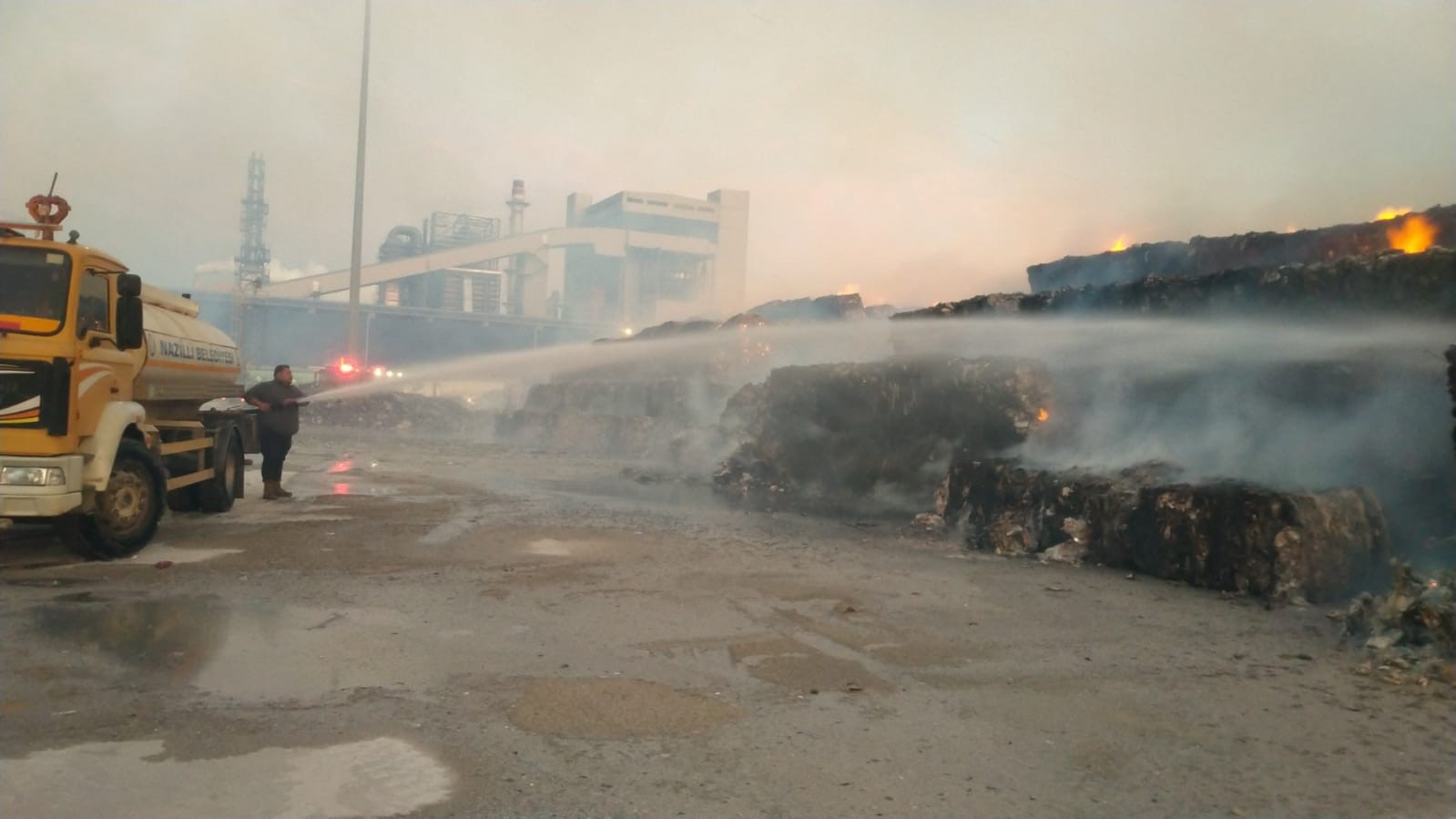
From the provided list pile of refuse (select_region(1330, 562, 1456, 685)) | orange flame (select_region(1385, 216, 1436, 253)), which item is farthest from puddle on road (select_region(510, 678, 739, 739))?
orange flame (select_region(1385, 216, 1436, 253))

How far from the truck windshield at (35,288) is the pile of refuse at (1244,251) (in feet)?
35.8

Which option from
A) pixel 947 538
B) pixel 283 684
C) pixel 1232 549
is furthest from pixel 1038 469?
pixel 283 684

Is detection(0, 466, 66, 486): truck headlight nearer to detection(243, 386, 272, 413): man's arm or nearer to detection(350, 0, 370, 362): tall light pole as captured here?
detection(243, 386, 272, 413): man's arm

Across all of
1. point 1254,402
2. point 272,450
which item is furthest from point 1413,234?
point 272,450

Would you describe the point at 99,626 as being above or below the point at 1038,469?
below

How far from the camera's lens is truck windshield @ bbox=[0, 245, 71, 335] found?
253 inches

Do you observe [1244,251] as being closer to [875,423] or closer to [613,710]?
[875,423]

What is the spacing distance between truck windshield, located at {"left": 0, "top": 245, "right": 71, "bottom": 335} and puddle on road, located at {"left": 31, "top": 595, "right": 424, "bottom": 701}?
2067 millimetres

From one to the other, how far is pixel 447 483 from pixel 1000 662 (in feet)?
33.1

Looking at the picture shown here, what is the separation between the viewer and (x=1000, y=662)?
4945mm

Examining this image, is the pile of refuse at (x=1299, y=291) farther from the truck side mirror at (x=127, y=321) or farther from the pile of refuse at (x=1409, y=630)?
the truck side mirror at (x=127, y=321)

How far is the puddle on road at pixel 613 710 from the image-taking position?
12.5 feet

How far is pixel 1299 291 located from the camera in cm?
870

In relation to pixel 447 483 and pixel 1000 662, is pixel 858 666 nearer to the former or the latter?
pixel 1000 662
